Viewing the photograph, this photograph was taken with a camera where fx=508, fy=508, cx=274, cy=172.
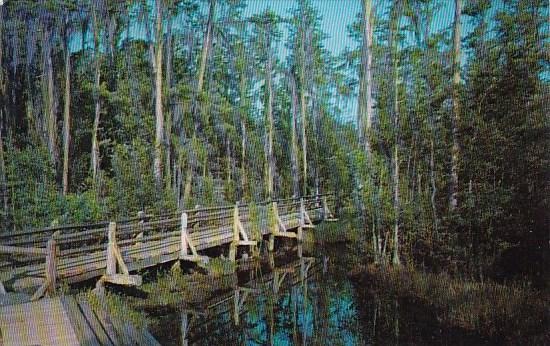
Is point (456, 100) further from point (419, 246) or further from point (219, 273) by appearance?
point (219, 273)

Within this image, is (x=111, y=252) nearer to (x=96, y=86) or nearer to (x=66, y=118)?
(x=66, y=118)

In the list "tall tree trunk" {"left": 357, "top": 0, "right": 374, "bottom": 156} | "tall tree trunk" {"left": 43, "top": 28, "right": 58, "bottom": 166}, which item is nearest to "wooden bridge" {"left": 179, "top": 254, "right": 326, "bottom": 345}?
"tall tree trunk" {"left": 357, "top": 0, "right": 374, "bottom": 156}

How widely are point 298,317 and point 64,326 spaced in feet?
13.2

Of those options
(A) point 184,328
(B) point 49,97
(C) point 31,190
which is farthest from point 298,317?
(B) point 49,97

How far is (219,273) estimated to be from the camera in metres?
10.4

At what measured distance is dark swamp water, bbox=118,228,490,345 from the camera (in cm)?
632

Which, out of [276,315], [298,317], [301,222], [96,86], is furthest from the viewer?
[96,86]

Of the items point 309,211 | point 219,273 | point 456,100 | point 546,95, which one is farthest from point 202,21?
point 546,95

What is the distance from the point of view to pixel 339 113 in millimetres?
22453

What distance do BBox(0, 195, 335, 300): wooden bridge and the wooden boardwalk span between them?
74 cm

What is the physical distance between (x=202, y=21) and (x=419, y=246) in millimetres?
12058

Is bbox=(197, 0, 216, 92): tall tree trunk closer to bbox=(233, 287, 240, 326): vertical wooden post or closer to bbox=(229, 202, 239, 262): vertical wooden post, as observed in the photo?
bbox=(229, 202, 239, 262): vertical wooden post

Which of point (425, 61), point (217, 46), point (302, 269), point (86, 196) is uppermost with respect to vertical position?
point (217, 46)

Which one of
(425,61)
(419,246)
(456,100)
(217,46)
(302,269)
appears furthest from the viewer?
(217,46)
